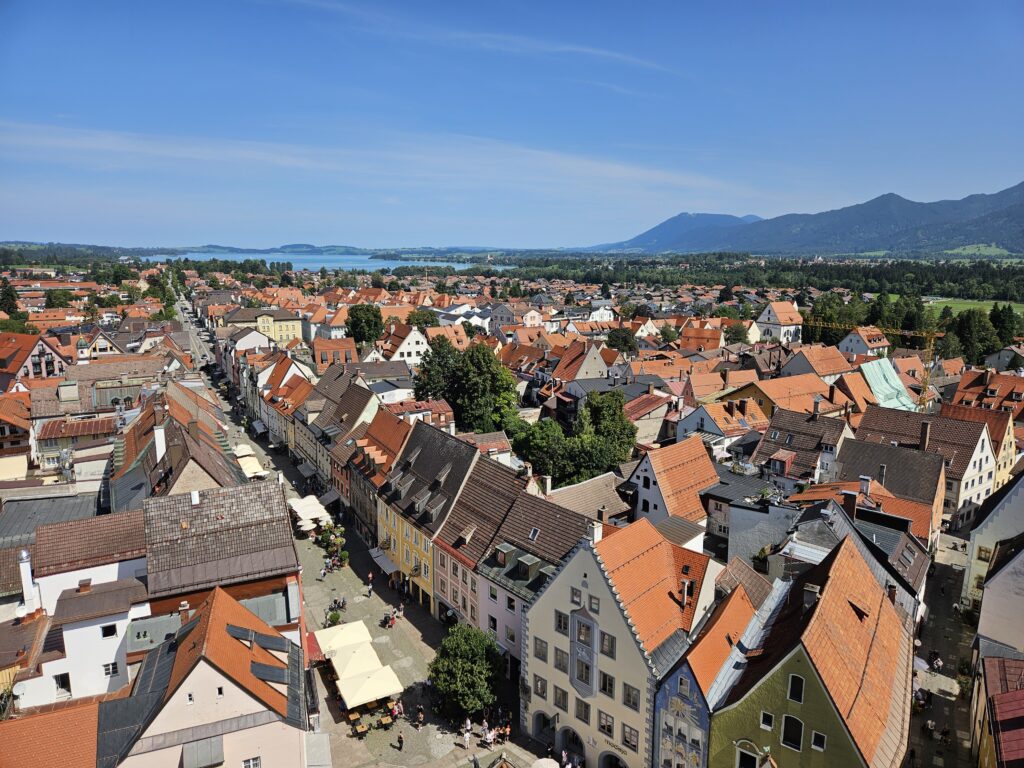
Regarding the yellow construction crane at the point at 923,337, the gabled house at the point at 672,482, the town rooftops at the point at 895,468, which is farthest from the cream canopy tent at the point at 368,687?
the yellow construction crane at the point at 923,337

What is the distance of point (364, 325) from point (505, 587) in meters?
104

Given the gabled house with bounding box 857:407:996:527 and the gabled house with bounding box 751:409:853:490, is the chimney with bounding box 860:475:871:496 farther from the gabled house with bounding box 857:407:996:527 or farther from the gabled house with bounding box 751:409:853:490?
the gabled house with bounding box 857:407:996:527

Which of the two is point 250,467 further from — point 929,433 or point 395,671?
point 929,433

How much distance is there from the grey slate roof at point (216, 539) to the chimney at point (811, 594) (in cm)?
2273

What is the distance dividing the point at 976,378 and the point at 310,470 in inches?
3337

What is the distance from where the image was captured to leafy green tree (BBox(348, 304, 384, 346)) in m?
130

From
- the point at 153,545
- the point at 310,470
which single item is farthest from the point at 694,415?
the point at 153,545

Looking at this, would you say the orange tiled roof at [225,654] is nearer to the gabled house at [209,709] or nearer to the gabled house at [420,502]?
the gabled house at [209,709]

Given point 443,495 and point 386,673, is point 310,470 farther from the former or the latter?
point 386,673

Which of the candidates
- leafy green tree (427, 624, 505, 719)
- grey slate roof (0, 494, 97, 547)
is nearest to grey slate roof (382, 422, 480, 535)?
leafy green tree (427, 624, 505, 719)

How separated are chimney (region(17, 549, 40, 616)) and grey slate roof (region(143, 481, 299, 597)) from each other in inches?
219

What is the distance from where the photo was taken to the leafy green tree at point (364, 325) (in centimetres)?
13050

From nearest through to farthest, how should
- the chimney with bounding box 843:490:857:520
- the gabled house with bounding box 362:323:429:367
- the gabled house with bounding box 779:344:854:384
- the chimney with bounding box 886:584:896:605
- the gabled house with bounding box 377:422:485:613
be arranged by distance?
1. the chimney with bounding box 886:584:896:605
2. the chimney with bounding box 843:490:857:520
3. the gabled house with bounding box 377:422:485:613
4. the gabled house with bounding box 779:344:854:384
5. the gabled house with bounding box 362:323:429:367

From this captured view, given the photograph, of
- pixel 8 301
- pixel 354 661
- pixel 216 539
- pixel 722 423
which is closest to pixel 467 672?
pixel 354 661
